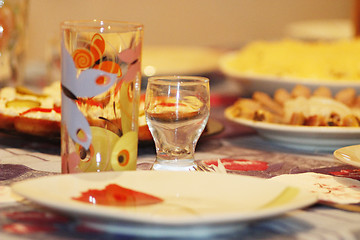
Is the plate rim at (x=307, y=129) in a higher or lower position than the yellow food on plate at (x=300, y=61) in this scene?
lower

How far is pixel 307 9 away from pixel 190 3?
169 centimetres

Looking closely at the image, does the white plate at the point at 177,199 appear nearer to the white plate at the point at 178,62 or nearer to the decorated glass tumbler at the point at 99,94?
the decorated glass tumbler at the point at 99,94

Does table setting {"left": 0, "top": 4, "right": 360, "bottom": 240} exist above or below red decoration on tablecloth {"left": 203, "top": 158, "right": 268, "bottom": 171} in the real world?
above

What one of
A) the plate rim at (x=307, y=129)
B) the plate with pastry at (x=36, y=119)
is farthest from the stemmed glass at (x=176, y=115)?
the plate rim at (x=307, y=129)

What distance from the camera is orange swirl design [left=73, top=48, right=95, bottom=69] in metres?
0.64

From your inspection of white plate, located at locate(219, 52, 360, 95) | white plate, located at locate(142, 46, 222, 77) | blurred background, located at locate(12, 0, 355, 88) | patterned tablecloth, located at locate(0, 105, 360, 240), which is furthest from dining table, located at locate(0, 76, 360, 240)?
blurred background, located at locate(12, 0, 355, 88)

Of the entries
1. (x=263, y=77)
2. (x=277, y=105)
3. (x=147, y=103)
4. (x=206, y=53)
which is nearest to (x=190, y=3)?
(x=206, y=53)

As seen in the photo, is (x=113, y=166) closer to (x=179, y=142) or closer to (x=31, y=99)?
(x=179, y=142)

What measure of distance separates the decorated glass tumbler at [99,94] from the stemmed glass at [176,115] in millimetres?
72

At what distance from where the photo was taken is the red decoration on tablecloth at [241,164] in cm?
82

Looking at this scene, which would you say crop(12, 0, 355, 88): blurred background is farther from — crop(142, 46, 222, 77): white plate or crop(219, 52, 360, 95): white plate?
crop(219, 52, 360, 95): white plate

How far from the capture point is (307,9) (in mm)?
5832

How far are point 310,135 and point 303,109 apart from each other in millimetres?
65

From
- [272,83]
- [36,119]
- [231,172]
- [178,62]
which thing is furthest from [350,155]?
A: [178,62]
